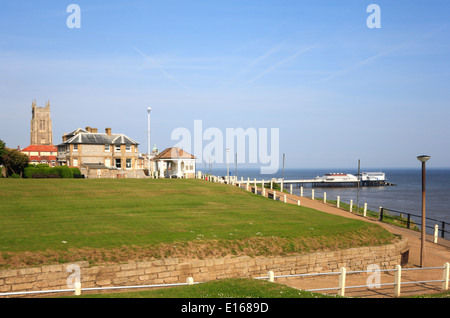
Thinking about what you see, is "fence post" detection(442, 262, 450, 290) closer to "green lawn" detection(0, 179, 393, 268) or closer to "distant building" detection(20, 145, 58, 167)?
"green lawn" detection(0, 179, 393, 268)

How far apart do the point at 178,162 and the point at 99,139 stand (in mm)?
14394

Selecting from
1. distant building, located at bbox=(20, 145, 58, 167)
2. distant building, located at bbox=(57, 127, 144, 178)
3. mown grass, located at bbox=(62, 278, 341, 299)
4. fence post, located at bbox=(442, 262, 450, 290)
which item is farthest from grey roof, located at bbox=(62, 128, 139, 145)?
distant building, located at bbox=(20, 145, 58, 167)

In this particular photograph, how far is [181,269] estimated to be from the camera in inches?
579

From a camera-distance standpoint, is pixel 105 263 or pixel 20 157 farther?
pixel 20 157

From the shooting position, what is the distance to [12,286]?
39.2 ft

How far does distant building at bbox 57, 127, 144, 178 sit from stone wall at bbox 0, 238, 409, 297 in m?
40.2

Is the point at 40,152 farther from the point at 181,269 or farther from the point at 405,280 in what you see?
the point at 405,280

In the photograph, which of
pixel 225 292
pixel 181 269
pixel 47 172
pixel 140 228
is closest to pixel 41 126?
pixel 47 172

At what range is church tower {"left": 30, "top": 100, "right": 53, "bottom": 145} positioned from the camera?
556 feet

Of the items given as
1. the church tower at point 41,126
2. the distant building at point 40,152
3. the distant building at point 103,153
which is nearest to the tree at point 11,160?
the distant building at point 103,153

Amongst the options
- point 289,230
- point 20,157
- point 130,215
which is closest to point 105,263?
point 130,215

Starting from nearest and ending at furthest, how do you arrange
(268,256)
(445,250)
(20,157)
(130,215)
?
(268,256) < (130,215) < (445,250) < (20,157)
